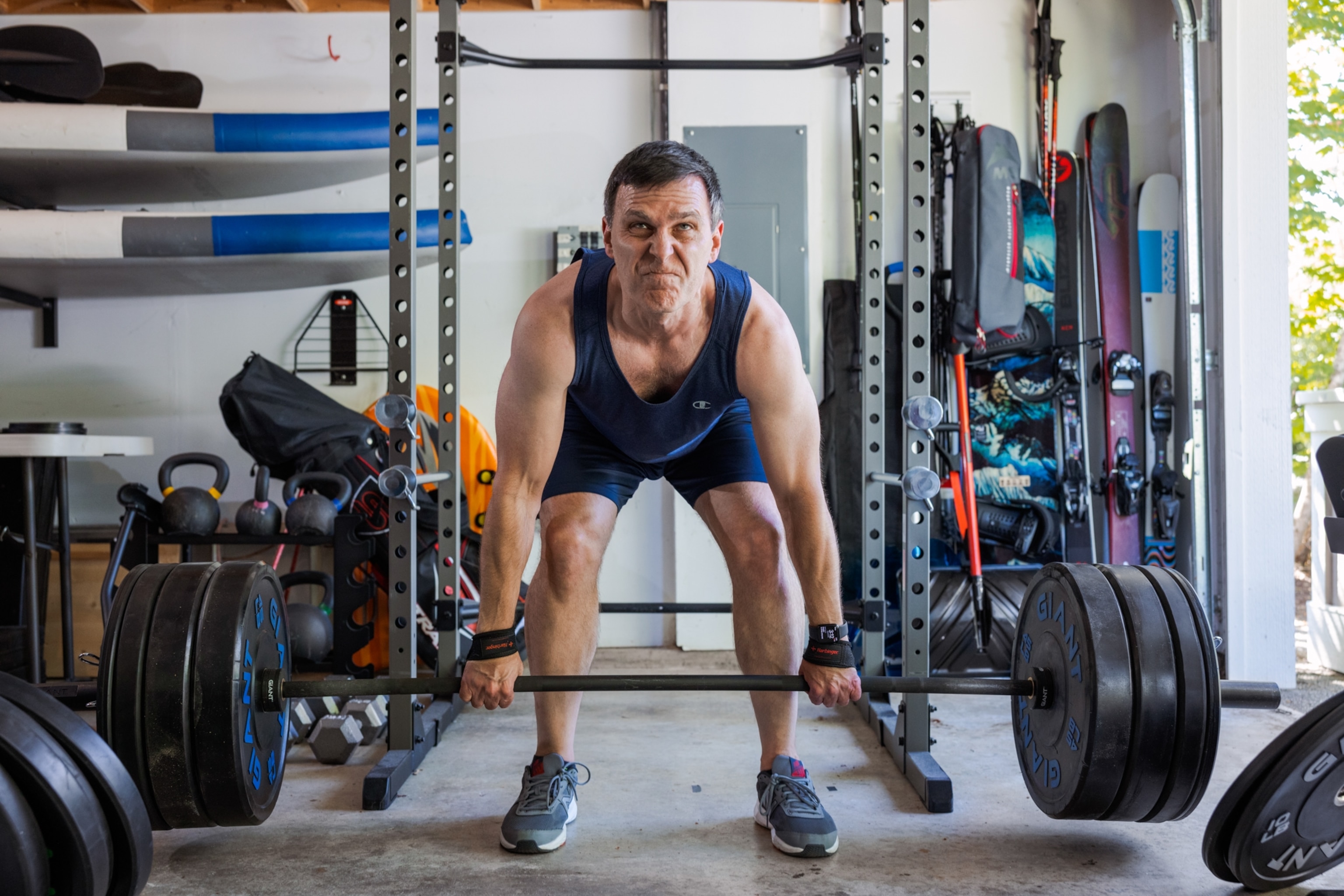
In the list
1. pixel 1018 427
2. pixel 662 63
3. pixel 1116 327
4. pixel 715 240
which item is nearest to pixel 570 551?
pixel 715 240

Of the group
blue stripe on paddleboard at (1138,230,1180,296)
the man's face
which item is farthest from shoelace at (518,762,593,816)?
blue stripe on paddleboard at (1138,230,1180,296)

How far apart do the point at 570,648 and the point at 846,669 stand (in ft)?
1.95

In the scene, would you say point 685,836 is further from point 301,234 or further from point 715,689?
point 301,234

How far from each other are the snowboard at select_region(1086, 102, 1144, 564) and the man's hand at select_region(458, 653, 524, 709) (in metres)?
2.79

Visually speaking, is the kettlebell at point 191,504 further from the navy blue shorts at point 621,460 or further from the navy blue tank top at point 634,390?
the navy blue tank top at point 634,390

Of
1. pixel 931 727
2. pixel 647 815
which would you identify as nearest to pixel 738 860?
pixel 647 815

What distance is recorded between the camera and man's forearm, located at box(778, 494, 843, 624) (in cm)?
174

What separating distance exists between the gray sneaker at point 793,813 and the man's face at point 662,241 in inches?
37.5

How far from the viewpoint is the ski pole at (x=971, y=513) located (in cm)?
310

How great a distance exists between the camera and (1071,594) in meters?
1.66

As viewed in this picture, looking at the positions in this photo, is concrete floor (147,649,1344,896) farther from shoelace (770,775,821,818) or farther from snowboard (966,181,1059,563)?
snowboard (966,181,1059,563)

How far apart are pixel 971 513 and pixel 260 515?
95.0 inches

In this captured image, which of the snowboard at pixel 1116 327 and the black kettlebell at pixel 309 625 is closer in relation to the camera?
the black kettlebell at pixel 309 625

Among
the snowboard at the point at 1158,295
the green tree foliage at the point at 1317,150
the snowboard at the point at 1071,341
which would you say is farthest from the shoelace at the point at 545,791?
the green tree foliage at the point at 1317,150
